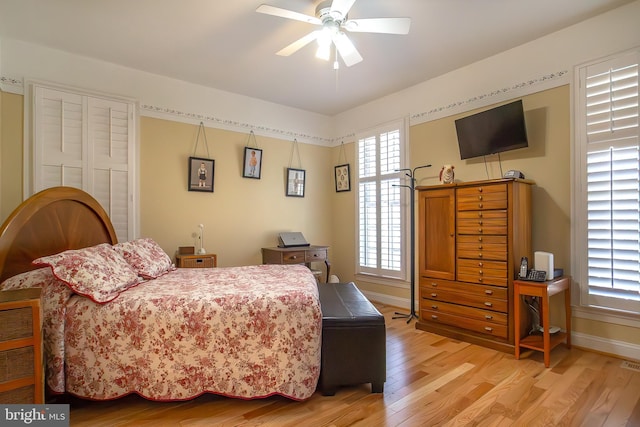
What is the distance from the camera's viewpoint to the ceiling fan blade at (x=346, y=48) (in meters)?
2.56

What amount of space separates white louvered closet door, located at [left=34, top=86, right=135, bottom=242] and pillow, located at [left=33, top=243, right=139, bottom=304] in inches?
53.1

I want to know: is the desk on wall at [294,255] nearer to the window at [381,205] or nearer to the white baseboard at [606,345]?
the window at [381,205]

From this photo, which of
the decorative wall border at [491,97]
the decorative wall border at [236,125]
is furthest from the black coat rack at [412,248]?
the decorative wall border at [236,125]

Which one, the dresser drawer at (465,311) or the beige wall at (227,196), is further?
the beige wall at (227,196)

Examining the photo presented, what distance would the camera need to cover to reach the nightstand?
3637mm

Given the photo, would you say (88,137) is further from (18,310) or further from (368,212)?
(368,212)

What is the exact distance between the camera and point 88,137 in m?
3.33

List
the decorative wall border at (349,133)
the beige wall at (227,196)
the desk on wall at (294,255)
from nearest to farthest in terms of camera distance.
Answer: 1. the decorative wall border at (349,133)
2. the beige wall at (227,196)
3. the desk on wall at (294,255)

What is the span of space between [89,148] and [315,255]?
9.36 feet

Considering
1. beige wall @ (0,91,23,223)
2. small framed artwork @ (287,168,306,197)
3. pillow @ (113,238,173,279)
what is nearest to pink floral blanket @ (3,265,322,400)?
pillow @ (113,238,173,279)

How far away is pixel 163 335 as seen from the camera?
1.96 m

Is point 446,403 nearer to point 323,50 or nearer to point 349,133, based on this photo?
point 323,50

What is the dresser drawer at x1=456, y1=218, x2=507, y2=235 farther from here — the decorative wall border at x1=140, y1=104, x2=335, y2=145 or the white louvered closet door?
the white louvered closet door
